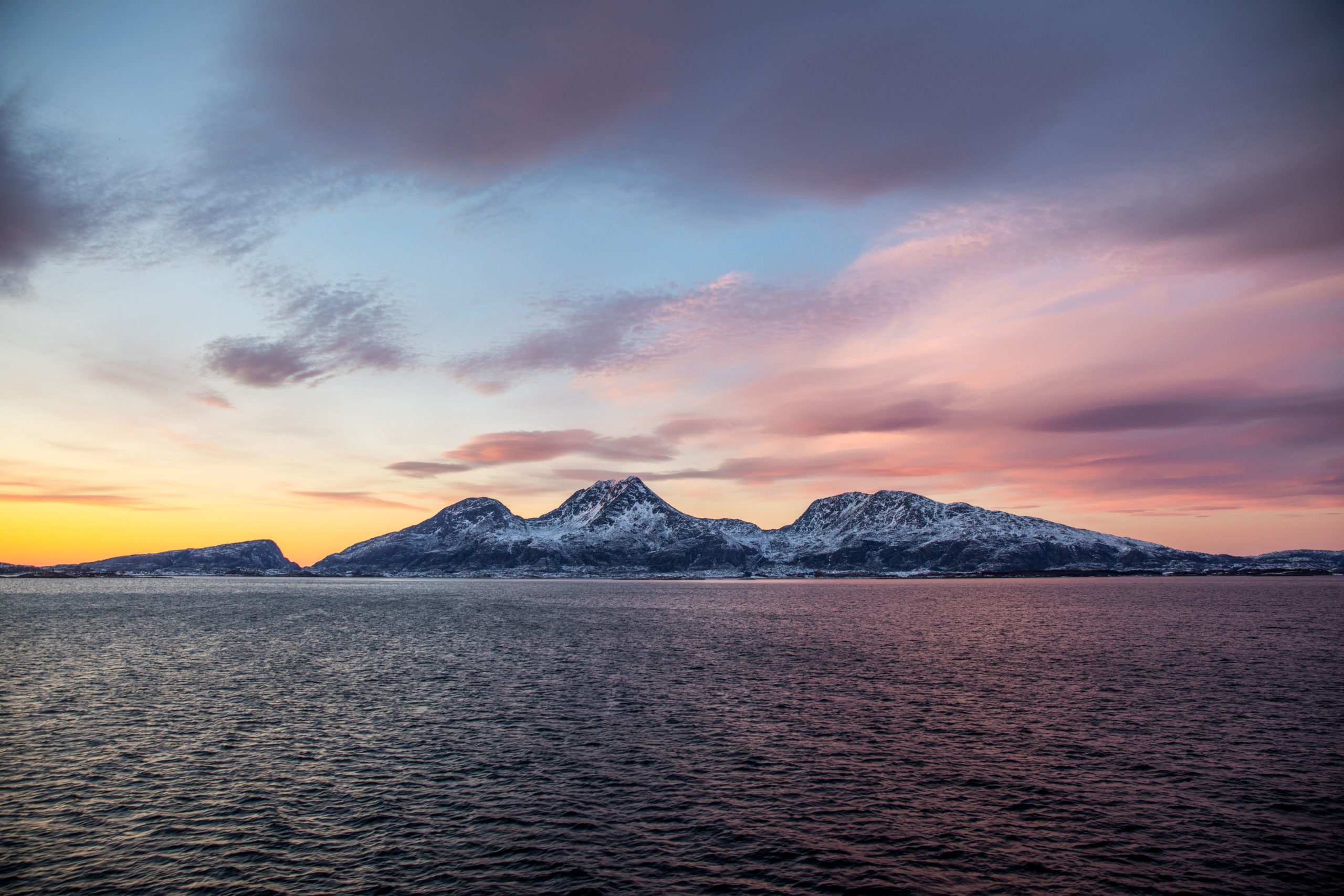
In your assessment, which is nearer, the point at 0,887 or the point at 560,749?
the point at 0,887

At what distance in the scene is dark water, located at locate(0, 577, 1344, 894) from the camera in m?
27.2

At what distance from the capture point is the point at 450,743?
45.6 meters

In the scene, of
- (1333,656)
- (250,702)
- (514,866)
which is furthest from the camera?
(1333,656)

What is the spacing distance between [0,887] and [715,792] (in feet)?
96.4

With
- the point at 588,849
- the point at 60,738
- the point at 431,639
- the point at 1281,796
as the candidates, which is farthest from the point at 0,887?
the point at 431,639

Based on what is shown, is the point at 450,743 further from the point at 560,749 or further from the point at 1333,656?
the point at 1333,656

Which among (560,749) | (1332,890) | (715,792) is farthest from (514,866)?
(1332,890)

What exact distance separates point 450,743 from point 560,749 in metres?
7.64

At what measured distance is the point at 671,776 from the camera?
3881cm

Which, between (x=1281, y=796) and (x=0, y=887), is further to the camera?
(x=1281, y=796)

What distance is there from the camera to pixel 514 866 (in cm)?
2759

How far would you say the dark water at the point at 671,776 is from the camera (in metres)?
27.2

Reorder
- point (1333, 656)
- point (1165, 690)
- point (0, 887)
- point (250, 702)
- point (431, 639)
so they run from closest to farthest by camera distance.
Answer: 1. point (0, 887)
2. point (250, 702)
3. point (1165, 690)
4. point (1333, 656)
5. point (431, 639)

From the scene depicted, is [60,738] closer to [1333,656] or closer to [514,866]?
[514,866]
